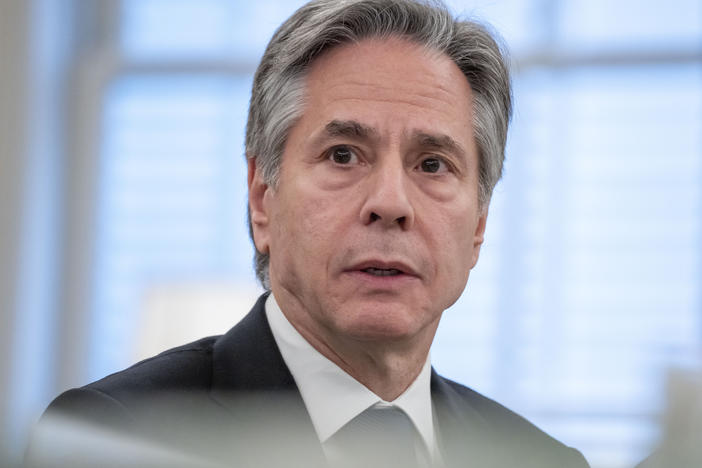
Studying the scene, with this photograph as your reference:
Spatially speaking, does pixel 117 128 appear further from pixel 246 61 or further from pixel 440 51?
pixel 440 51

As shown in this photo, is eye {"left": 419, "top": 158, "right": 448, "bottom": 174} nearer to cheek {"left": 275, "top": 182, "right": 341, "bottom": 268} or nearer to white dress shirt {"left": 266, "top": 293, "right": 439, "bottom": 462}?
cheek {"left": 275, "top": 182, "right": 341, "bottom": 268}

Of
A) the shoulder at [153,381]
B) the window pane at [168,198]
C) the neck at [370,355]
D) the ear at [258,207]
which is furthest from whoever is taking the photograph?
the window pane at [168,198]

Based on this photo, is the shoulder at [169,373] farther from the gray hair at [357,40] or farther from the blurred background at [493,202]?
the blurred background at [493,202]

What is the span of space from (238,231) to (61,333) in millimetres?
951

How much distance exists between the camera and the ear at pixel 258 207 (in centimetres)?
131

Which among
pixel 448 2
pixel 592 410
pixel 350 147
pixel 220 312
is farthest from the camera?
pixel 592 410

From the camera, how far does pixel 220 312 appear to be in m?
3.23

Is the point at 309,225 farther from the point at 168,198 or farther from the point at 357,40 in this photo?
the point at 168,198

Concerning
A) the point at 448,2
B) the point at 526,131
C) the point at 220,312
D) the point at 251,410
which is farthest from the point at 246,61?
the point at 251,410

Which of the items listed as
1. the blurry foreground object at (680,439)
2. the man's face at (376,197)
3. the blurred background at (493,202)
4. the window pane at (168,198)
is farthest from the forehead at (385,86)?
the window pane at (168,198)

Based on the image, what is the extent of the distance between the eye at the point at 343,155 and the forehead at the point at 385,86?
0.11ft

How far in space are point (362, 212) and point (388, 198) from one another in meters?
0.03

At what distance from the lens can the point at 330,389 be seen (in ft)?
3.84

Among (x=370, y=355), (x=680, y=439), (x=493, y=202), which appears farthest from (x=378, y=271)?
(x=493, y=202)
